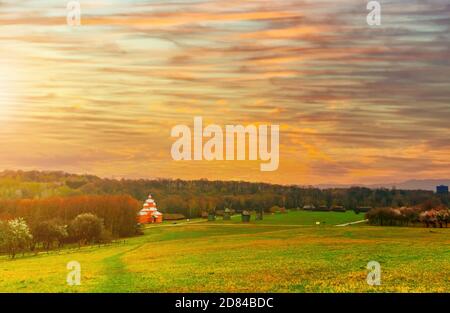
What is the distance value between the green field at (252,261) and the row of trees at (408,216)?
1.83 metres

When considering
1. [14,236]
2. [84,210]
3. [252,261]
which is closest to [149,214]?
[84,210]

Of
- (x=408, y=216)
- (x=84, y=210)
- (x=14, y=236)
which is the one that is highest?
(x=84, y=210)

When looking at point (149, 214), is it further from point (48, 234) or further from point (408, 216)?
point (408, 216)

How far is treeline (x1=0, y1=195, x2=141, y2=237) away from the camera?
246 ft

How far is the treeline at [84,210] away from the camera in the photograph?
7500cm

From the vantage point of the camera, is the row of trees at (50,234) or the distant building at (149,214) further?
the row of trees at (50,234)

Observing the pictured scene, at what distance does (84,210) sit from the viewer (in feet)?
258

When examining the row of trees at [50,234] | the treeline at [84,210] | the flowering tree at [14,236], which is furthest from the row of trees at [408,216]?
the flowering tree at [14,236]

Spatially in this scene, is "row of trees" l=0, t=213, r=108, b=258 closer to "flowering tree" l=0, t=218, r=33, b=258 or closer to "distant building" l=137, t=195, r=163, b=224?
"flowering tree" l=0, t=218, r=33, b=258

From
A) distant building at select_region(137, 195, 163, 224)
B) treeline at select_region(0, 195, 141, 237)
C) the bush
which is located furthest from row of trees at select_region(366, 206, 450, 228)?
the bush

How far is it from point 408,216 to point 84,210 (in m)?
47.7

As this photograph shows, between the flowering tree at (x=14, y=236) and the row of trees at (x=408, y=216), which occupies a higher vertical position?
the row of trees at (x=408, y=216)

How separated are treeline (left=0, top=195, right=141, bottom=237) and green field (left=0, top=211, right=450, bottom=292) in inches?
138

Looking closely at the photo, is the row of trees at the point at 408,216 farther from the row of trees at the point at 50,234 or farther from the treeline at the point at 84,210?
the row of trees at the point at 50,234
